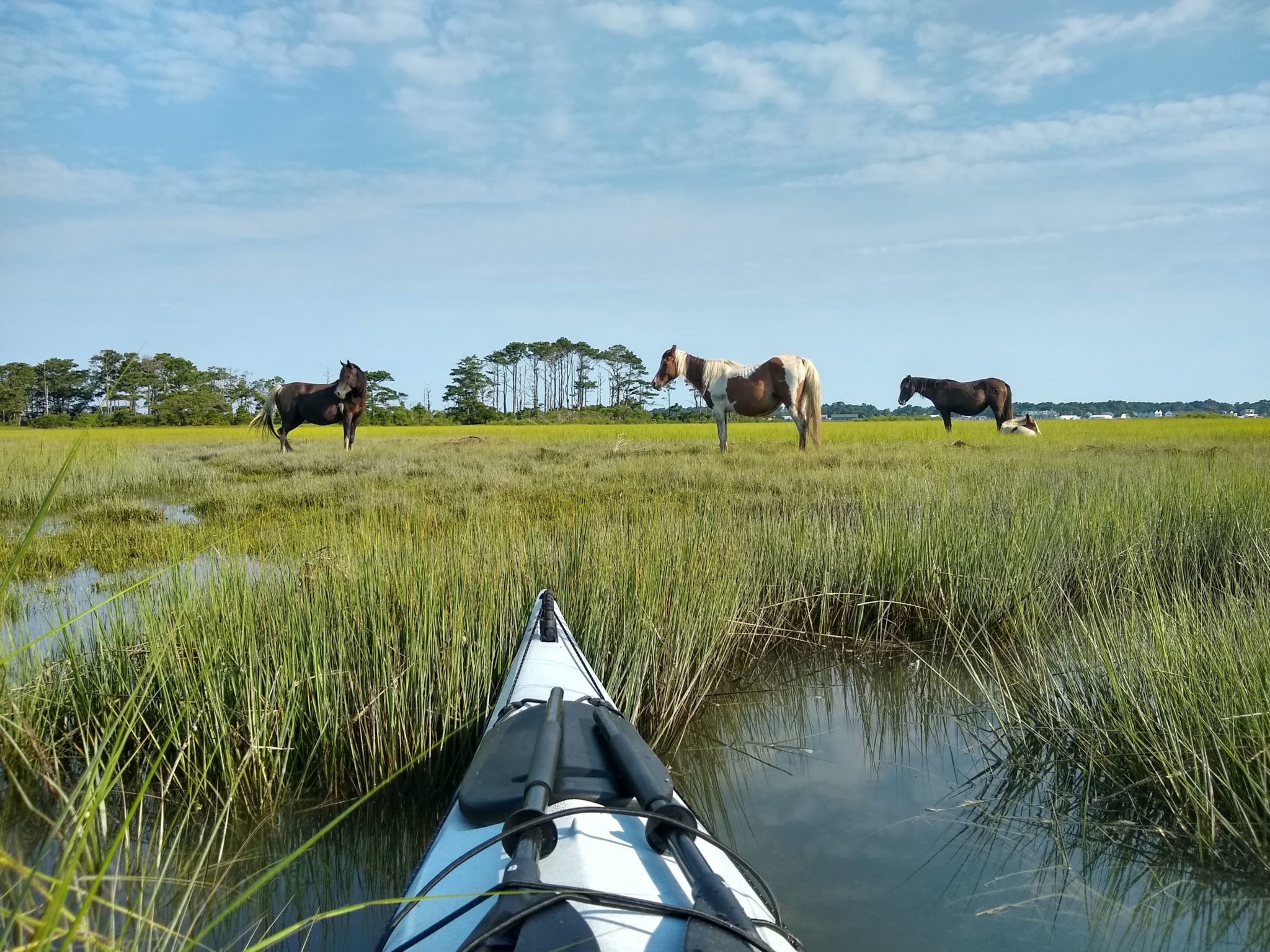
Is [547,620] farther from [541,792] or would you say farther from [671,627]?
[541,792]

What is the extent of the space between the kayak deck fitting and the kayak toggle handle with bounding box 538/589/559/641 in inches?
36.3

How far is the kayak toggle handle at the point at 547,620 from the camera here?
3.58m

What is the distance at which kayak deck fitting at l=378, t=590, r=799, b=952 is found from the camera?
5.26ft

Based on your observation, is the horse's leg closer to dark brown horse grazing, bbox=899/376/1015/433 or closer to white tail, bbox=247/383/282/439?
dark brown horse grazing, bbox=899/376/1015/433

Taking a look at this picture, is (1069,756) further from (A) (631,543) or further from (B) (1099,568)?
(B) (1099,568)

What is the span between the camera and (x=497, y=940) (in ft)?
5.23

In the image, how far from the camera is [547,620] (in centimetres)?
365

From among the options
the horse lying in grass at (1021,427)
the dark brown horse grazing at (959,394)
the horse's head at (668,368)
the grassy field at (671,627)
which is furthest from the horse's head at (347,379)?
the horse lying in grass at (1021,427)

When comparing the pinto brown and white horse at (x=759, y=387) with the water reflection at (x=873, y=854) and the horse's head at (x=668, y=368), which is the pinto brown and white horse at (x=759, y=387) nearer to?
the horse's head at (x=668, y=368)

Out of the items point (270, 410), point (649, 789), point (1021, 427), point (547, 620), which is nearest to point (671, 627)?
Answer: point (547, 620)

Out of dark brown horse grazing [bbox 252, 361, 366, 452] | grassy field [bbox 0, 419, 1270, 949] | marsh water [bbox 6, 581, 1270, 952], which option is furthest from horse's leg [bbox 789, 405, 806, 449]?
marsh water [bbox 6, 581, 1270, 952]

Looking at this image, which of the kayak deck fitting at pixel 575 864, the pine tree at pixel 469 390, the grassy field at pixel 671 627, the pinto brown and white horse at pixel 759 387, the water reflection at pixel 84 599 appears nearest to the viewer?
the kayak deck fitting at pixel 575 864

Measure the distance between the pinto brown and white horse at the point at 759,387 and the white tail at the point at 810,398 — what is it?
0.01 meters

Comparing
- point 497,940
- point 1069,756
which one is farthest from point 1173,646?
point 497,940
